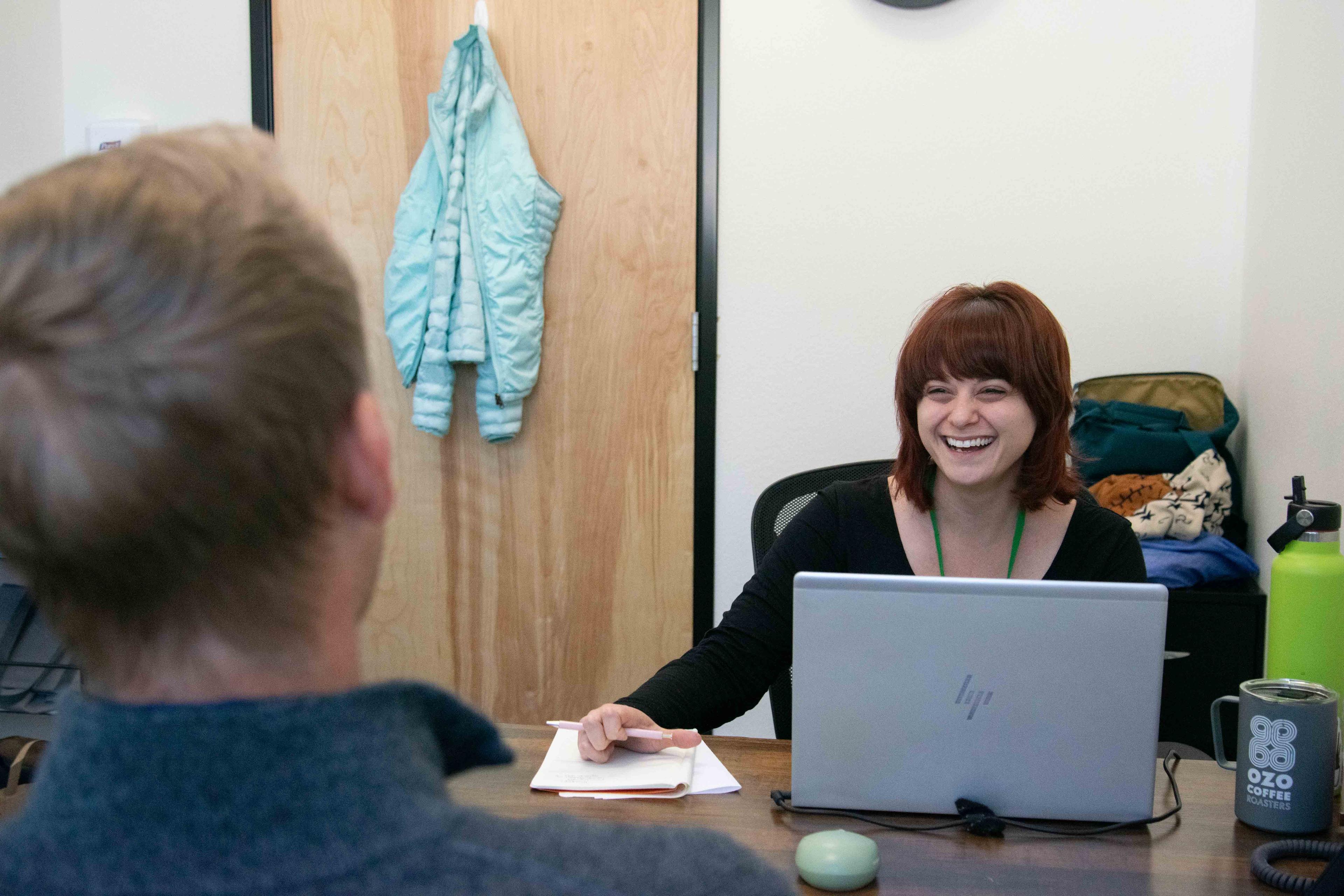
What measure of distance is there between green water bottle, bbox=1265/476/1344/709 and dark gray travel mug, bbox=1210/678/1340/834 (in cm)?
4

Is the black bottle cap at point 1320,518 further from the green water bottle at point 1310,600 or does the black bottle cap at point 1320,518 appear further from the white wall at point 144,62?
the white wall at point 144,62

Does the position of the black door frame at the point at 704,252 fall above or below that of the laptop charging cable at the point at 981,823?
above

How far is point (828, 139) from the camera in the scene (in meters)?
2.80

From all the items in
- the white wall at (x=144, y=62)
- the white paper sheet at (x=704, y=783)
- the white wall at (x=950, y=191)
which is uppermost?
the white wall at (x=144, y=62)

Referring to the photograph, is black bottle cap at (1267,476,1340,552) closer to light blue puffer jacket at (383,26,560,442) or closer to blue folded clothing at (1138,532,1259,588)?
blue folded clothing at (1138,532,1259,588)

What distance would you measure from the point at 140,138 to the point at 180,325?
0.40 feet

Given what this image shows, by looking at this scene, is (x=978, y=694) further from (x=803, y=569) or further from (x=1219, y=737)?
(x=803, y=569)

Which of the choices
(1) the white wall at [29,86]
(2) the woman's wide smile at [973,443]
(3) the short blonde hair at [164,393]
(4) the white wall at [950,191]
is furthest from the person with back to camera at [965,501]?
(1) the white wall at [29,86]

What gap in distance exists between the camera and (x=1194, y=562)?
231cm

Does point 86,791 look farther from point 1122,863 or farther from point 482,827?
point 1122,863

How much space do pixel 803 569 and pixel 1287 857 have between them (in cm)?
78

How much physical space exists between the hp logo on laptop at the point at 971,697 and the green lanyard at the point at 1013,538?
0.59m

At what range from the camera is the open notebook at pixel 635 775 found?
1.23 m

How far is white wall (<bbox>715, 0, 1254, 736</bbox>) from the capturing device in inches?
106
